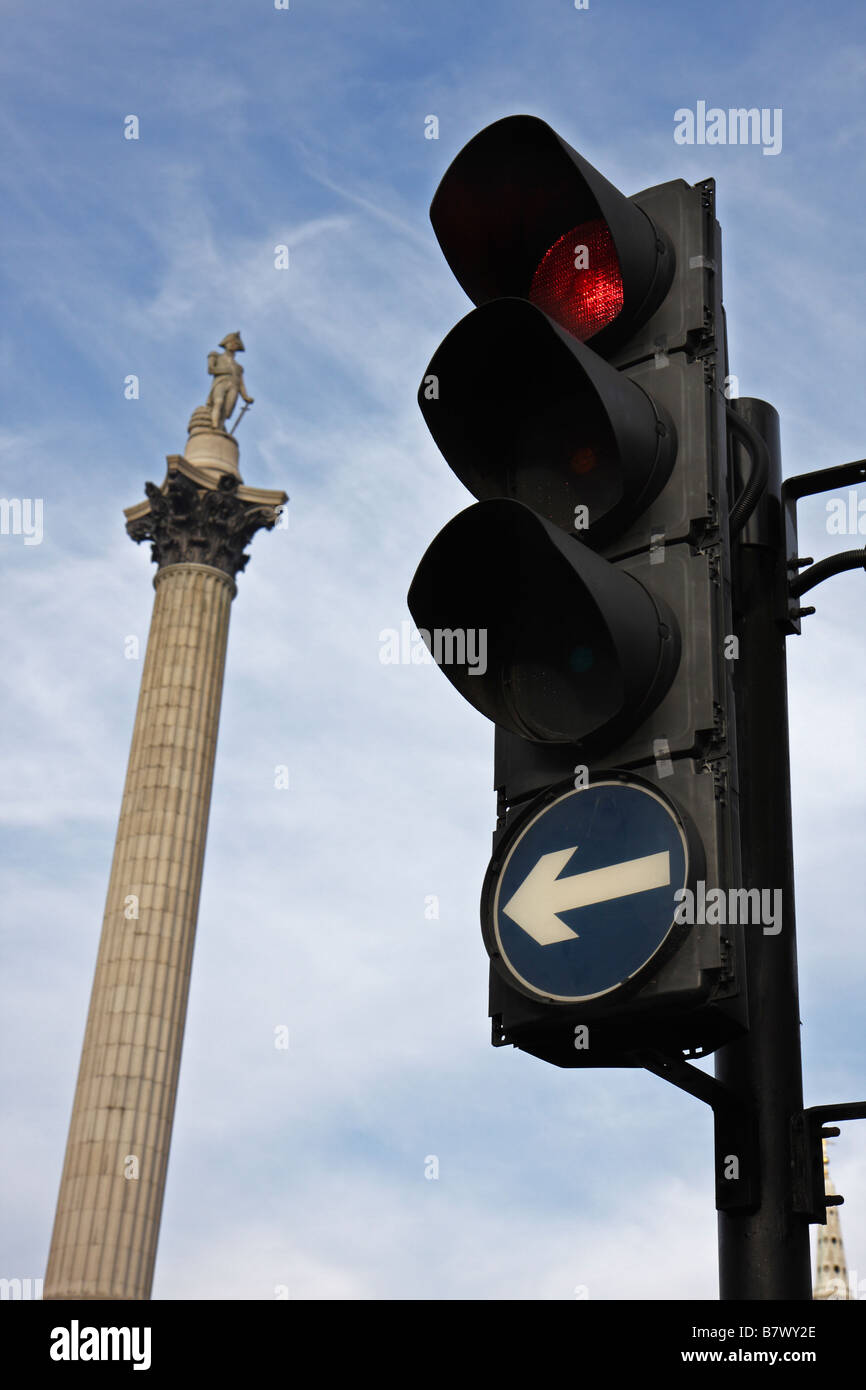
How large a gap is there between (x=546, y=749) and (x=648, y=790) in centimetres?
39

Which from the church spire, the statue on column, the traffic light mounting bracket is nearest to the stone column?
the statue on column

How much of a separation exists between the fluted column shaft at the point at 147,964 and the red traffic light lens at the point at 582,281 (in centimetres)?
2686

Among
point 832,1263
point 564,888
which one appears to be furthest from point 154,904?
point 832,1263

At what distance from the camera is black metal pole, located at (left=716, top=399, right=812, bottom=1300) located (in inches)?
131

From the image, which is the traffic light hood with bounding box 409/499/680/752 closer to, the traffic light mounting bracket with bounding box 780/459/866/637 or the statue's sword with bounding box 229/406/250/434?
the traffic light mounting bracket with bounding box 780/459/866/637

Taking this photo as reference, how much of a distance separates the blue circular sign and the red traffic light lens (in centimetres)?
131

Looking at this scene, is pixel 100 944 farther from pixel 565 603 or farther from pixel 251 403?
pixel 565 603

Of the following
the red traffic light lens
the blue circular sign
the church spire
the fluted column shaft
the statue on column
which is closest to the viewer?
the blue circular sign

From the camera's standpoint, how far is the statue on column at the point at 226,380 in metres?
39.8

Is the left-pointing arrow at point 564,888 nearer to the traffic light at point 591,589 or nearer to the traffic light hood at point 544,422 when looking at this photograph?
the traffic light at point 591,589

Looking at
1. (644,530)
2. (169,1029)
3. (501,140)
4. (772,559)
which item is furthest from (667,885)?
(169,1029)

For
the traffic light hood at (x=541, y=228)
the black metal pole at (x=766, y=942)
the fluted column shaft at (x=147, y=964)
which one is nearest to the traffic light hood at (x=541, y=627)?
the black metal pole at (x=766, y=942)

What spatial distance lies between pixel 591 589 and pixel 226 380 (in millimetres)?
38336

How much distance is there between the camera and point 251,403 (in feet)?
133
